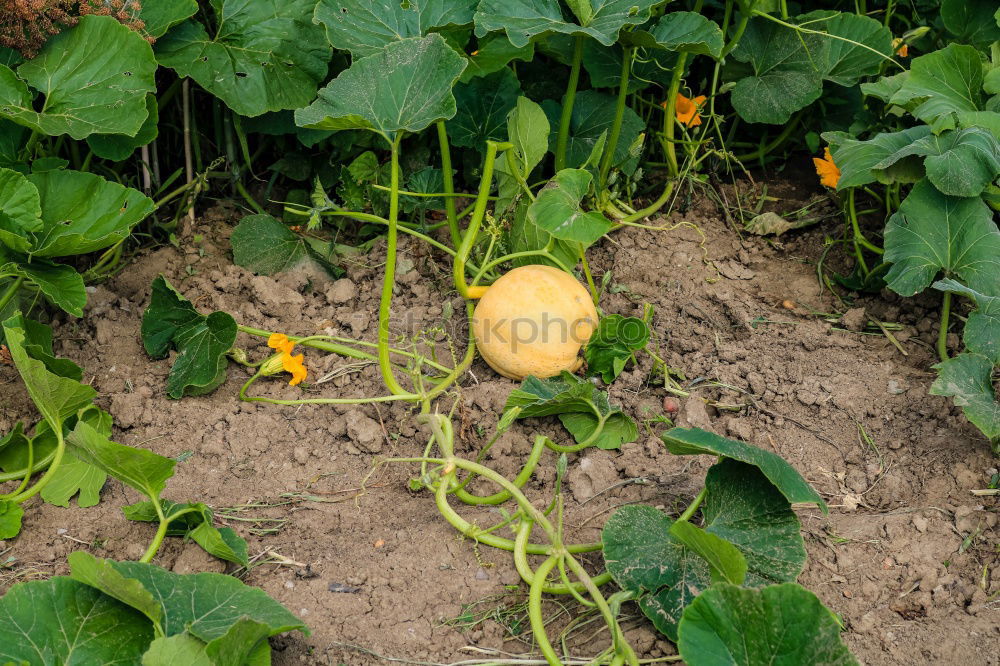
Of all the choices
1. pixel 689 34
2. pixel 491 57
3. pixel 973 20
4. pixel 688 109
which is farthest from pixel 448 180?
pixel 973 20

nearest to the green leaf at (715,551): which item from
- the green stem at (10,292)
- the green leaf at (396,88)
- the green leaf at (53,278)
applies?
the green leaf at (396,88)

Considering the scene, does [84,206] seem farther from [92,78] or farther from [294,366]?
[294,366]

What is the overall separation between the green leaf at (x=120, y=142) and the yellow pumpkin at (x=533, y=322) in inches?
42.6

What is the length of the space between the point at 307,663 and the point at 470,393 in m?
0.93

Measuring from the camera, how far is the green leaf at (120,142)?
2.77 m

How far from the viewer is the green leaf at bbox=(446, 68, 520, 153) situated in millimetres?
3041

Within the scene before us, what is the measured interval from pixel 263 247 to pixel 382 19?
2.64 ft

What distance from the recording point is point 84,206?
2508 millimetres

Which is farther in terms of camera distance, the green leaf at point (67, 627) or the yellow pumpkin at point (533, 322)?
the yellow pumpkin at point (533, 322)

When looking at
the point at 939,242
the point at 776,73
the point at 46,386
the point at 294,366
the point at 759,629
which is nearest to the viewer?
the point at 759,629

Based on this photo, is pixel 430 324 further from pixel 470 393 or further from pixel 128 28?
pixel 128 28

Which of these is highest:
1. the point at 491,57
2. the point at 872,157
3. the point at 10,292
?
the point at 491,57

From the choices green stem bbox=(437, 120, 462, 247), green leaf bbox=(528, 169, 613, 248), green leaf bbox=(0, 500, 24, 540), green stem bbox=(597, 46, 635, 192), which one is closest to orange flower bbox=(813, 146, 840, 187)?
green stem bbox=(597, 46, 635, 192)

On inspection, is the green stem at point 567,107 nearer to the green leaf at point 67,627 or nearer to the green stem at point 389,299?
the green stem at point 389,299
